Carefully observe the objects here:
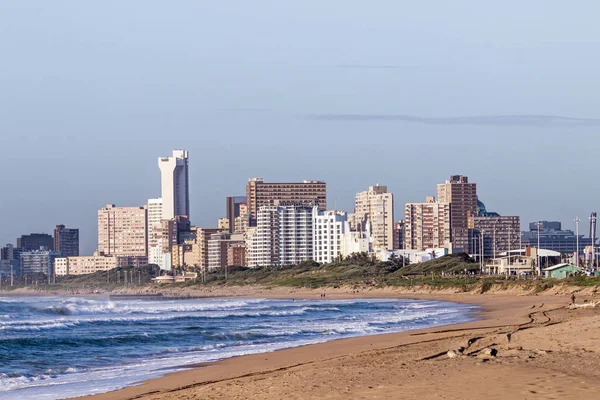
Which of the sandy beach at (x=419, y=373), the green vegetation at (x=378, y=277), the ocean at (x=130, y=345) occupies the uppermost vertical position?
the sandy beach at (x=419, y=373)

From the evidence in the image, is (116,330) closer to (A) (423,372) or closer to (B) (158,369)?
(B) (158,369)

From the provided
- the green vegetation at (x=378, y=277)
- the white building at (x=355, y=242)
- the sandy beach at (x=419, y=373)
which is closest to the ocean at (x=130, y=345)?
the sandy beach at (x=419, y=373)

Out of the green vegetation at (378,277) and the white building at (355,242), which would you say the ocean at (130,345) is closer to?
the green vegetation at (378,277)

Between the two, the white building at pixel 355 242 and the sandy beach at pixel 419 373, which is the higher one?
the white building at pixel 355 242

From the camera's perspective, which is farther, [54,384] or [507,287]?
[507,287]

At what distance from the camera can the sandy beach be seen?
1577cm

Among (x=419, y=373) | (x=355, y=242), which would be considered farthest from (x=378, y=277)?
(x=419, y=373)

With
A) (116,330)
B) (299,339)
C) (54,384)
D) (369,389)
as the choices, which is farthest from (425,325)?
(369,389)

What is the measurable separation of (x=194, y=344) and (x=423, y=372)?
18.4 metres

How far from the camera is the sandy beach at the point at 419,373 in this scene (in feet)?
51.8

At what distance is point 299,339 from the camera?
117ft

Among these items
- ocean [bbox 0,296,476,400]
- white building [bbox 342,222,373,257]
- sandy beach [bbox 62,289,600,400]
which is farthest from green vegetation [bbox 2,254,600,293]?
sandy beach [bbox 62,289,600,400]

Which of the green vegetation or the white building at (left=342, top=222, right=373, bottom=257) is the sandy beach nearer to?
the green vegetation

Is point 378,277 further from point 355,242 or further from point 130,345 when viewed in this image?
point 130,345
